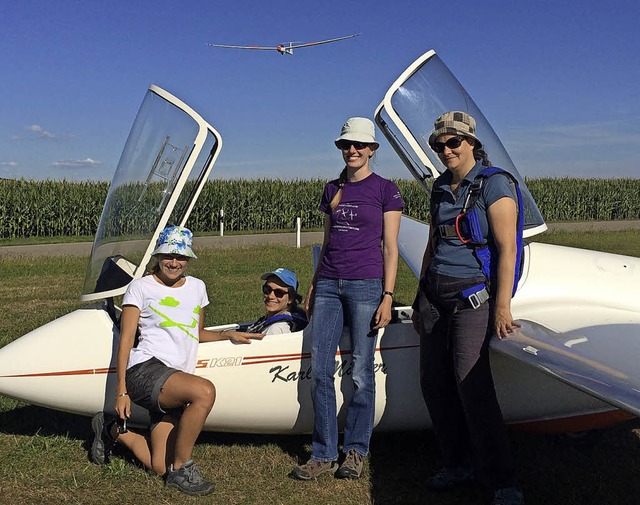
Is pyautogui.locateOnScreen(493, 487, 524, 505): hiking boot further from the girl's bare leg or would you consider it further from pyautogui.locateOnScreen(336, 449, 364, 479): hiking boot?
the girl's bare leg

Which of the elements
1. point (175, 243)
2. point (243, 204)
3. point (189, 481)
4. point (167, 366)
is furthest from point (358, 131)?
point (243, 204)

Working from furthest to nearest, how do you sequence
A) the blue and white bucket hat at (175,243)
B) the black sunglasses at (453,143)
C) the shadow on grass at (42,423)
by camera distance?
the shadow on grass at (42,423) → the blue and white bucket hat at (175,243) → the black sunglasses at (453,143)

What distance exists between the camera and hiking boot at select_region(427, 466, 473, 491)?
148 inches

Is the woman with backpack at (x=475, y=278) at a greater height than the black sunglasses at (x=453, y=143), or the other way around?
the black sunglasses at (x=453, y=143)

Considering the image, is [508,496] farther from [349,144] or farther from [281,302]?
[349,144]

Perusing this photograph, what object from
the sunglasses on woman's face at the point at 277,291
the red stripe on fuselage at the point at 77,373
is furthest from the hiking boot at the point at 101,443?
the sunglasses on woman's face at the point at 277,291

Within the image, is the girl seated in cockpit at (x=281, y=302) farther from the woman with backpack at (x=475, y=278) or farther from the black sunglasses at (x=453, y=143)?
the black sunglasses at (x=453, y=143)

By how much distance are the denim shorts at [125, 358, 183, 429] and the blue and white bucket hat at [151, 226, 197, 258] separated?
0.63m

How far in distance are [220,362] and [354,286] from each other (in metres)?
1.01

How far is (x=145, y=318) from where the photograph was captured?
3.81 metres

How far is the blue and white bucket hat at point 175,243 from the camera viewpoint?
3.80 meters

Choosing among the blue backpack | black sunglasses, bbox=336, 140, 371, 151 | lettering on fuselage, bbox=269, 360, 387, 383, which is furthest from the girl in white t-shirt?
the blue backpack

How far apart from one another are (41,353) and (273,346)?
1.50 m

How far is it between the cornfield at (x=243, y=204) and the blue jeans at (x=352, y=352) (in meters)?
16.4
